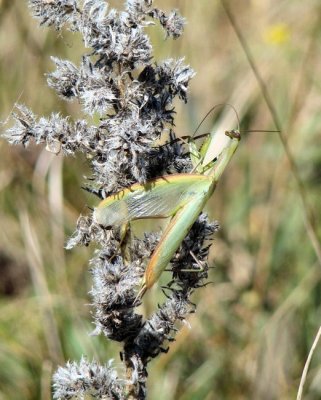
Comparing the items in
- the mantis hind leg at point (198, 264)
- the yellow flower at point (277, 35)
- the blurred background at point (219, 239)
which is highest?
the yellow flower at point (277, 35)

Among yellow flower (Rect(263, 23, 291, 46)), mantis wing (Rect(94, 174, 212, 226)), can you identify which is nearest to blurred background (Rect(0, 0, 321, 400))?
yellow flower (Rect(263, 23, 291, 46))

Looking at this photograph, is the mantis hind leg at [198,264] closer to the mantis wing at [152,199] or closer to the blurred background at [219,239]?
the mantis wing at [152,199]

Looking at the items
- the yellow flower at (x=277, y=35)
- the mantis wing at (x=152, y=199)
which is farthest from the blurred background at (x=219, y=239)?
the mantis wing at (x=152, y=199)

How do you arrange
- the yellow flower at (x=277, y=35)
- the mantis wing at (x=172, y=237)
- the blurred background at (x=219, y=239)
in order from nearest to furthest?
the mantis wing at (x=172, y=237) < the blurred background at (x=219, y=239) < the yellow flower at (x=277, y=35)

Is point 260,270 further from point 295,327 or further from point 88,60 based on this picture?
point 88,60

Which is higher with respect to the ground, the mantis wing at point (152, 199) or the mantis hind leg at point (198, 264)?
the mantis wing at point (152, 199)

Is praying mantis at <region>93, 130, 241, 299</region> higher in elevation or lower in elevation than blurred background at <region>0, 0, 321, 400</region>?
lower

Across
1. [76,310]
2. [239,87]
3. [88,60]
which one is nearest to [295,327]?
[76,310]

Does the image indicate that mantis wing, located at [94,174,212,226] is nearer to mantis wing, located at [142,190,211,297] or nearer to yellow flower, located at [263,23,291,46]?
mantis wing, located at [142,190,211,297]
